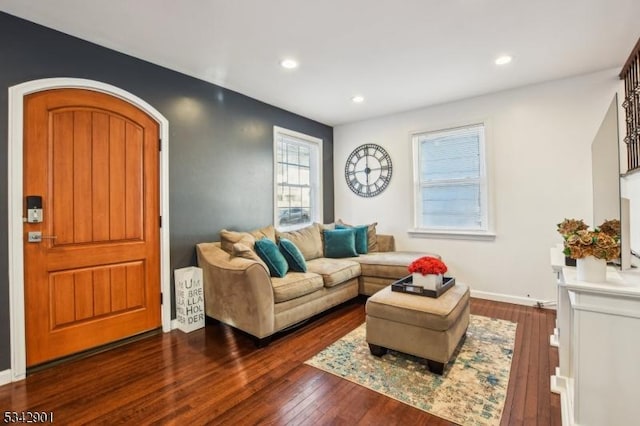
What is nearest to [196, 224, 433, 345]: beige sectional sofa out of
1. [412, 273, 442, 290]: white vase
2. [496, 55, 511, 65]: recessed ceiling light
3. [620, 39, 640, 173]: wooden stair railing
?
[412, 273, 442, 290]: white vase

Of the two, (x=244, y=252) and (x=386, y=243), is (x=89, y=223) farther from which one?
(x=386, y=243)

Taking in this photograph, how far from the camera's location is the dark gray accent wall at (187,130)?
2.16 meters

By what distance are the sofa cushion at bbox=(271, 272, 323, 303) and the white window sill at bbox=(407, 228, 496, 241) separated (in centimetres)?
197

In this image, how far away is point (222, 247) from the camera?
3256mm

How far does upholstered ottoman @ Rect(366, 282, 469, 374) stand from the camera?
2.14 metres

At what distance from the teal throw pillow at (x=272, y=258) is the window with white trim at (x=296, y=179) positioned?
1.20 meters

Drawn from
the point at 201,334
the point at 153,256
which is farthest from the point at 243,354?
the point at 153,256

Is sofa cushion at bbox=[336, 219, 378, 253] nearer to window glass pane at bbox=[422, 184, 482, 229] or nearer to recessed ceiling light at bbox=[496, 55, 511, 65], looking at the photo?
window glass pane at bbox=[422, 184, 482, 229]

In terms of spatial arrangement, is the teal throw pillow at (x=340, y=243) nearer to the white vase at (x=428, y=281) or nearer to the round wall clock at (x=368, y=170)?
the round wall clock at (x=368, y=170)

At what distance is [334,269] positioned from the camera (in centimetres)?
343

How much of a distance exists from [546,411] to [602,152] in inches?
98.6

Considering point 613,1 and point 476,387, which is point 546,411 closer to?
point 476,387

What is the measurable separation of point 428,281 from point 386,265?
1.24 meters

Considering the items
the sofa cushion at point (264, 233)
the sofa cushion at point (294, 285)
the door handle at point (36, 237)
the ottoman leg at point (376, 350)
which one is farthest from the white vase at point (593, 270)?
the door handle at point (36, 237)
